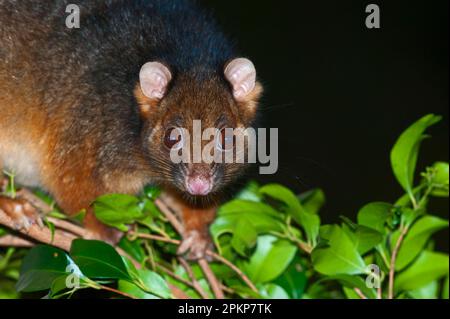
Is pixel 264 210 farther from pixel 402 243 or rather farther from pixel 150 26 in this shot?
pixel 150 26

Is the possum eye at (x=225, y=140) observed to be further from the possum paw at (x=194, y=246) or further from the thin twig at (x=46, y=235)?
the thin twig at (x=46, y=235)

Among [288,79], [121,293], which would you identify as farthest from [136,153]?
[288,79]

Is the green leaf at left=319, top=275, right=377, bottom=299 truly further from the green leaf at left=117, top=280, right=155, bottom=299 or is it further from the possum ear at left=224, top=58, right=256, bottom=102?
the possum ear at left=224, top=58, right=256, bottom=102

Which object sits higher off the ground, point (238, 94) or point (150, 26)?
point (150, 26)

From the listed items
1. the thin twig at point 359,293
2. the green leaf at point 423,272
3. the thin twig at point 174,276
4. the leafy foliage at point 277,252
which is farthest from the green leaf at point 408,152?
the thin twig at point 174,276

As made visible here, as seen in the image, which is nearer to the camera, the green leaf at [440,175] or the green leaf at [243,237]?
the green leaf at [243,237]
